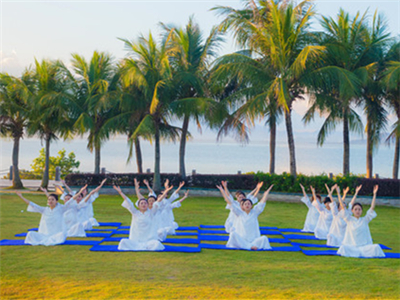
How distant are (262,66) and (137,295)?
42.0 ft

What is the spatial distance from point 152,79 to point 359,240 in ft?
36.5

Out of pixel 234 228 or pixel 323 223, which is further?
pixel 323 223

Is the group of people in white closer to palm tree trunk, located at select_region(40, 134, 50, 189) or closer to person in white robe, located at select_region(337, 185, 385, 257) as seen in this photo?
person in white robe, located at select_region(337, 185, 385, 257)

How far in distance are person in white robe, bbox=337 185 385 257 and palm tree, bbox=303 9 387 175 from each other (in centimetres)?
860

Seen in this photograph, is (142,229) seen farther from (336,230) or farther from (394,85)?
(394,85)

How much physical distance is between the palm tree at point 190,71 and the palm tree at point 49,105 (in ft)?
15.0

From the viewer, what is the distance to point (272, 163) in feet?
63.1

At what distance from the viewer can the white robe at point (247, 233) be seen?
873 cm

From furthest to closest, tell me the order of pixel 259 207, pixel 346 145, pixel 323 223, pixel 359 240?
pixel 346 145 < pixel 323 223 < pixel 259 207 < pixel 359 240

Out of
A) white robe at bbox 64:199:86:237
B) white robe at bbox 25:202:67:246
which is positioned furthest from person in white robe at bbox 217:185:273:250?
white robe at bbox 25:202:67:246

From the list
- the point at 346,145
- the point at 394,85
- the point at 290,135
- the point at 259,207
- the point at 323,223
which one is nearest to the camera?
the point at 259,207

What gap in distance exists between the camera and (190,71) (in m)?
18.5

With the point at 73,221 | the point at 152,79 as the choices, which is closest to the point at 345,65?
the point at 152,79

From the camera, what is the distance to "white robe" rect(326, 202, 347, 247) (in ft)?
30.7
